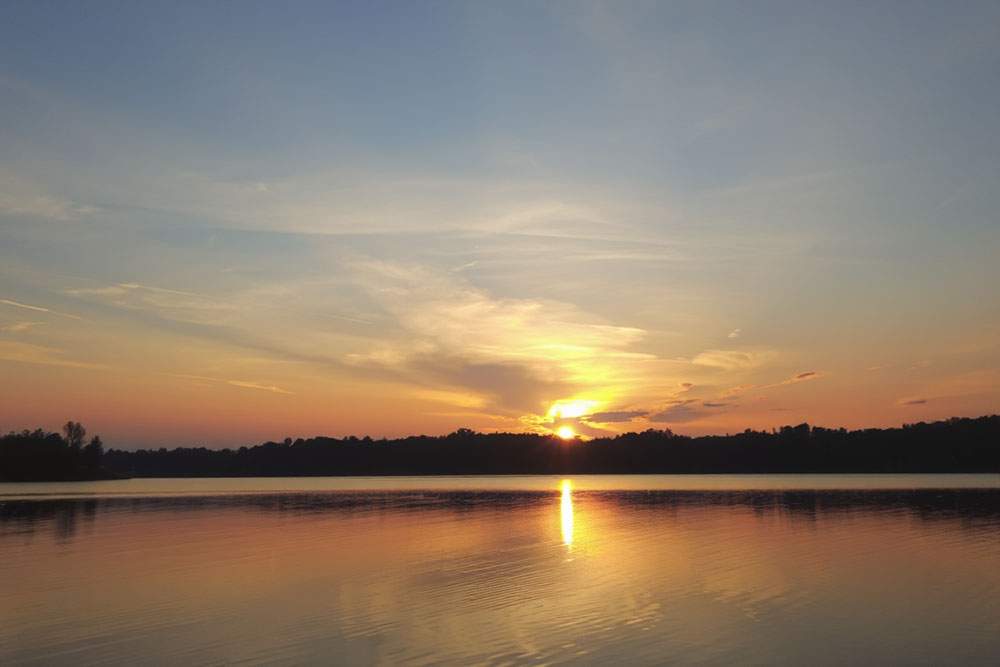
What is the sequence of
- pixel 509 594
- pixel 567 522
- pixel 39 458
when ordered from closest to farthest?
A: pixel 509 594, pixel 567 522, pixel 39 458

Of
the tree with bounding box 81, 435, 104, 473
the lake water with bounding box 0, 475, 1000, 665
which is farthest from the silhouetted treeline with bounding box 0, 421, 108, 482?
the lake water with bounding box 0, 475, 1000, 665

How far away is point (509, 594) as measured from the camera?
24.8 m

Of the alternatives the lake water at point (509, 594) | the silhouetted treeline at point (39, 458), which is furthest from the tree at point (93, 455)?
the lake water at point (509, 594)

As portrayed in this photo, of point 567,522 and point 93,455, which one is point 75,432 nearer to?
point 93,455

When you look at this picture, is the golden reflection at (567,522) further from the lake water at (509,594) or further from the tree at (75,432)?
the tree at (75,432)

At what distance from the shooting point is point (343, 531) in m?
49.5

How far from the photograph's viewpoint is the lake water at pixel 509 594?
17.7 metres

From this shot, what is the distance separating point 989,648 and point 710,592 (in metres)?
8.98

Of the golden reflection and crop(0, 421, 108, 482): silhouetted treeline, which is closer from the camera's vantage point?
the golden reflection

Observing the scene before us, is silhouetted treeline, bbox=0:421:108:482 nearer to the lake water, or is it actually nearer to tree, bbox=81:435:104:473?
tree, bbox=81:435:104:473

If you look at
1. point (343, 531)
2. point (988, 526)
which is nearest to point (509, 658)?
point (343, 531)

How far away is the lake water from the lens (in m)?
17.7

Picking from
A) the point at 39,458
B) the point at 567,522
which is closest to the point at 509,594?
the point at 567,522

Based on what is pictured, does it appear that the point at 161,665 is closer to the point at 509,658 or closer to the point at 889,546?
the point at 509,658
